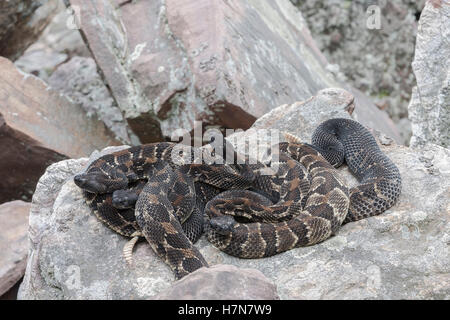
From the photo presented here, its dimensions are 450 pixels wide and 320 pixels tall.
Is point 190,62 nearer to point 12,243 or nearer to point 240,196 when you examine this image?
point 240,196

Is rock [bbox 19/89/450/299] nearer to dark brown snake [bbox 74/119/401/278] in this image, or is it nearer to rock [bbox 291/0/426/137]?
dark brown snake [bbox 74/119/401/278]

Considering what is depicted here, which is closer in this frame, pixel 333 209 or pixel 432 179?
pixel 333 209

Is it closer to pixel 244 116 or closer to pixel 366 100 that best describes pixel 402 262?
pixel 244 116

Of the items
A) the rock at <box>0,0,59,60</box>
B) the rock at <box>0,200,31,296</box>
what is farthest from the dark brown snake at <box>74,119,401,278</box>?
the rock at <box>0,0,59,60</box>

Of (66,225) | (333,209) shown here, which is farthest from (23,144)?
(333,209)

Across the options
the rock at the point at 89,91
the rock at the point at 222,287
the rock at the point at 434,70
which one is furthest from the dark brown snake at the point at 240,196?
the rock at the point at 89,91

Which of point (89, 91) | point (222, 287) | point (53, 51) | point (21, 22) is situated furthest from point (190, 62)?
point (53, 51)

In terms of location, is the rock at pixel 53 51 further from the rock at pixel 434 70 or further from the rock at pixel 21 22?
the rock at pixel 434 70
